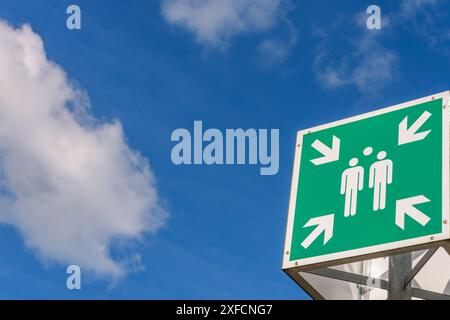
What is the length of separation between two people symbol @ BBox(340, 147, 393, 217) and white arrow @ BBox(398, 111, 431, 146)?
0.72 ft

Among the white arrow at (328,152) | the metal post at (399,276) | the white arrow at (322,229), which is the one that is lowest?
the metal post at (399,276)

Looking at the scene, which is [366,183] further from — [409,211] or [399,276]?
[399,276]

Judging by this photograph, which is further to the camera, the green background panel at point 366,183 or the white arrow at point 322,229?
the white arrow at point 322,229

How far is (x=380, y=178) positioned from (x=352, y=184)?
0.28m

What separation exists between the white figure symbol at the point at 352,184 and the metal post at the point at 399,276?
27.3 inches

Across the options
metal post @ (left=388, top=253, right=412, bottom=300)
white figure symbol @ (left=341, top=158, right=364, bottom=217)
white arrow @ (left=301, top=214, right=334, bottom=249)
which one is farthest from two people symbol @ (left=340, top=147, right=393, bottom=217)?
metal post @ (left=388, top=253, right=412, bottom=300)

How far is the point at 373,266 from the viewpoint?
32.9 ft

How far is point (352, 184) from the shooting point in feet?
26.9

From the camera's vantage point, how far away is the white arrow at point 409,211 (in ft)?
24.9

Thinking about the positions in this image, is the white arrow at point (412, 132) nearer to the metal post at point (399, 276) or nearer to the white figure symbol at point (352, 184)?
the white figure symbol at point (352, 184)

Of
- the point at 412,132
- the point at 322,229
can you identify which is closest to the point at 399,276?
the point at 322,229

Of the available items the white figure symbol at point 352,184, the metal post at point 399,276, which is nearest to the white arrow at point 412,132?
the white figure symbol at point 352,184
